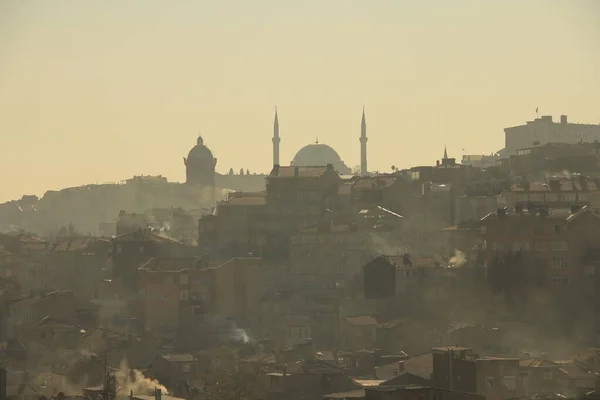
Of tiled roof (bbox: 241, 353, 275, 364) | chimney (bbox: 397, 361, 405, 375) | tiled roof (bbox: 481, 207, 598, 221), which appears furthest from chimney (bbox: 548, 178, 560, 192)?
chimney (bbox: 397, 361, 405, 375)

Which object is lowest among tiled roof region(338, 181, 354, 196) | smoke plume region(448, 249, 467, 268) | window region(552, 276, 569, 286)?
window region(552, 276, 569, 286)

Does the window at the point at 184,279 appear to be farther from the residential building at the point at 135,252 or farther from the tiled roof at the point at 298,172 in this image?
the tiled roof at the point at 298,172

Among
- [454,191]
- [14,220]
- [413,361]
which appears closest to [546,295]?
[413,361]

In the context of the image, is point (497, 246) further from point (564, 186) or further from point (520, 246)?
point (564, 186)

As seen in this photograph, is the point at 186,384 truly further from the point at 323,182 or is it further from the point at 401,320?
the point at 323,182

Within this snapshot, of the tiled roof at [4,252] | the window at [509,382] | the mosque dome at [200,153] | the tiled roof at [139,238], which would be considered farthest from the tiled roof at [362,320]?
the mosque dome at [200,153]

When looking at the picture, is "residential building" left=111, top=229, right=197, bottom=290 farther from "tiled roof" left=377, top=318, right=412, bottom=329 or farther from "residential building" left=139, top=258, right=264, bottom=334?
"tiled roof" left=377, top=318, right=412, bottom=329
